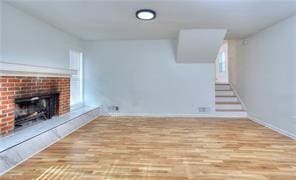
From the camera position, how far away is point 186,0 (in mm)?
2779

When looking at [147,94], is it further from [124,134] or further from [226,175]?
[226,175]

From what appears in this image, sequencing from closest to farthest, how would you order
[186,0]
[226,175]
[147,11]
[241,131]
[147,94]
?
[226,175] → [186,0] → [147,11] → [241,131] → [147,94]

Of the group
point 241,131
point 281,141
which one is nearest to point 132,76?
point 241,131

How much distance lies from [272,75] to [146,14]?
2860 mm

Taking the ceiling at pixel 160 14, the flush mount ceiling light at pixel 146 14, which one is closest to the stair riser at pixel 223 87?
the ceiling at pixel 160 14

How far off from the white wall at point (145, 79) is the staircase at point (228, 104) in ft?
1.28

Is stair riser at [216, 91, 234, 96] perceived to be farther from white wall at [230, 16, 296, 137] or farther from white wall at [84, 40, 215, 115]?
white wall at [84, 40, 215, 115]

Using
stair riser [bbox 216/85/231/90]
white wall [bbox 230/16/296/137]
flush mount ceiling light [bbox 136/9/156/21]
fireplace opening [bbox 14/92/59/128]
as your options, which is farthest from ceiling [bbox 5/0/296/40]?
stair riser [bbox 216/85/231/90]

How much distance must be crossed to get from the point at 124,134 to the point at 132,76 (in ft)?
7.28

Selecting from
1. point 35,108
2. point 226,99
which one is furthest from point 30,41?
point 226,99

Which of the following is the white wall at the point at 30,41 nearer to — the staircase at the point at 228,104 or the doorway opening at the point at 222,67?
the staircase at the point at 228,104

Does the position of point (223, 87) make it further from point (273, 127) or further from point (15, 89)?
point (15, 89)

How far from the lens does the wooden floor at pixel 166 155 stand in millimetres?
2205

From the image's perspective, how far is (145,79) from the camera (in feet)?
18.4
